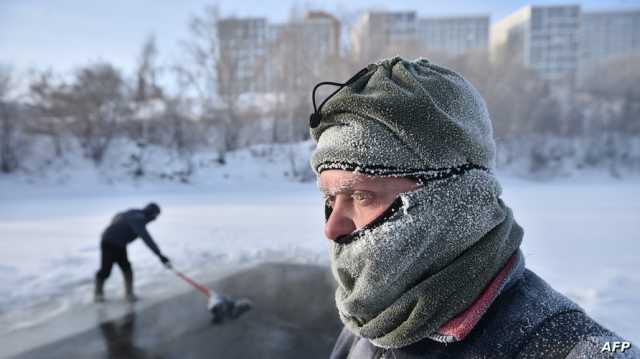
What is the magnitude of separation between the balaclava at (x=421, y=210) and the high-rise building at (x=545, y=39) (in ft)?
96.4

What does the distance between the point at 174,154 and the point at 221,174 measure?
10.7ft

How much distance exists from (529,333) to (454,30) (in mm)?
47247

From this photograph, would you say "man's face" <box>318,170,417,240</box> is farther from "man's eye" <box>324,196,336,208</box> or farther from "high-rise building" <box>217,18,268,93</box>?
"high-rise building" <box>217,18,268,93</box>

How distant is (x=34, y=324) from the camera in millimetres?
5281

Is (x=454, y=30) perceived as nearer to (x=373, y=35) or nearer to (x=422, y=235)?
(x=373, y=35)

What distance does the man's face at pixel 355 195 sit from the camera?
1.09 metres

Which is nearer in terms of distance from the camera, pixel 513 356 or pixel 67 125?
pixel 513 356

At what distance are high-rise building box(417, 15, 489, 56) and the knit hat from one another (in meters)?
42.2

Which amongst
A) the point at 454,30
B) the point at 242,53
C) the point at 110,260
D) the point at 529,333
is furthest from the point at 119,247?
the point at 454,30

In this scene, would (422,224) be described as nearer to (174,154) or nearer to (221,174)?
(221,174)

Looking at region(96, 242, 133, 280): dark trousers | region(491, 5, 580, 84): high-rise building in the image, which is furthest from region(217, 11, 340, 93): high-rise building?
region(96, 242, 133, 280): dark trousers

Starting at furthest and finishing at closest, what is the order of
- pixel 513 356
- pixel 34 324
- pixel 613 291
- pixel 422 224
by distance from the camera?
pixel 613 291 < pixel 34 324 < pixel 422 224 < pixel 513 356

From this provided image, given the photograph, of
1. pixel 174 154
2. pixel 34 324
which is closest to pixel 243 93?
pixel 174 154

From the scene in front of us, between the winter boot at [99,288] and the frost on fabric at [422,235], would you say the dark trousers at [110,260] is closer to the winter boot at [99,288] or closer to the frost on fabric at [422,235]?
the winter boot at [99,288]
